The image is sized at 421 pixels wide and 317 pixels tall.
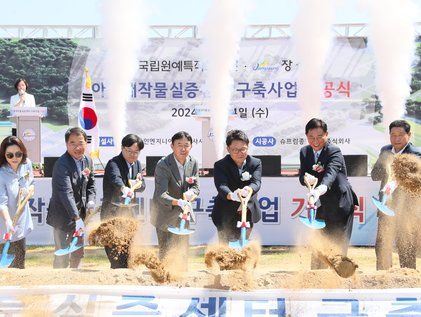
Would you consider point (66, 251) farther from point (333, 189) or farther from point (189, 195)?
point (333, 189)

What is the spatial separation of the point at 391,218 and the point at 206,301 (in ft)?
8.11

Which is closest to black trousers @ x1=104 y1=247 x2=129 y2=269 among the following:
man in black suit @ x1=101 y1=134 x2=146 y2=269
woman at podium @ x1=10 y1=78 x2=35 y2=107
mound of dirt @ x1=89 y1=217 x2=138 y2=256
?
mound of dirt @ x1=89 y1=217 x2=138 y2=256

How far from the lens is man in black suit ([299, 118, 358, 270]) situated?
5.00 meters

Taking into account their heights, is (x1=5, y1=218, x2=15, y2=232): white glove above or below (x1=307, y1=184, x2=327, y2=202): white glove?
below

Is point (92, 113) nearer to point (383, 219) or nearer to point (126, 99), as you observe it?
point (126, 99)

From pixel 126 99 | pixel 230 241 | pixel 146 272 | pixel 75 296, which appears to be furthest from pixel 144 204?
pixel 126 99

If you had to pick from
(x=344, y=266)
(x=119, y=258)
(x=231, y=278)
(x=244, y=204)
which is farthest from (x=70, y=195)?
(x=344, y=266)

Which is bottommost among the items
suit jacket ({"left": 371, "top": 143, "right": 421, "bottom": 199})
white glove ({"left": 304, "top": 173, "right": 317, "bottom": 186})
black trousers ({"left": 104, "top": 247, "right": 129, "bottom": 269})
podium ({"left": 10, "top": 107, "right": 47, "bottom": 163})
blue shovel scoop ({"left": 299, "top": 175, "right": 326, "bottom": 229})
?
black trousers ({"left": 104, "top": 247, "right": 129, "bottom": 269})

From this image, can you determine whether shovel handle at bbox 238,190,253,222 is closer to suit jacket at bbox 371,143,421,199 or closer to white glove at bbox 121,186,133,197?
white glove at bbox 121,186,133,197

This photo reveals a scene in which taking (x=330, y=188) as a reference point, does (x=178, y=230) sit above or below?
below

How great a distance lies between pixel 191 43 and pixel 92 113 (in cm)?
285

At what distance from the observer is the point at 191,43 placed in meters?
12.9

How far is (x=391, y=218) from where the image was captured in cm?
552

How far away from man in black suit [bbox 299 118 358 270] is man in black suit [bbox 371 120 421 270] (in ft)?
1.25
